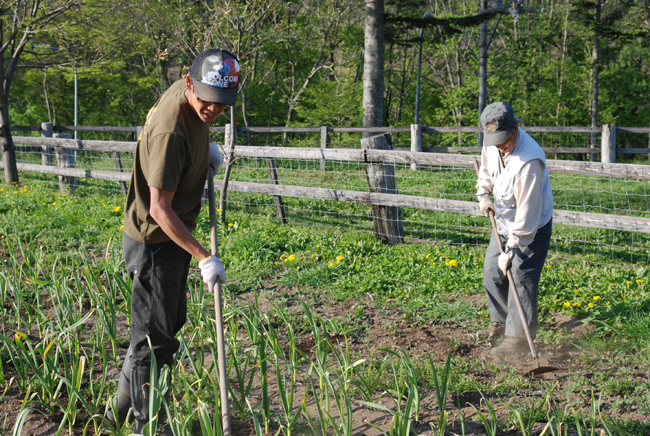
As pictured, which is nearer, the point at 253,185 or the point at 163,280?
the point at 163,280


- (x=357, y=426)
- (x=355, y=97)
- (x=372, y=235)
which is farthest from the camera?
(x=355, y=97)

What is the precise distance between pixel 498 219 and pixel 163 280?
2138 millimetres

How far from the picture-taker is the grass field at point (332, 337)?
2.58 metres

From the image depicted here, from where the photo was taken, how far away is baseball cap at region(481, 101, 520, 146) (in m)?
3.06

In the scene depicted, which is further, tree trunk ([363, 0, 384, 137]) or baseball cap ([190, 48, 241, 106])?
tree trunk ([363, 0, 384, 137])

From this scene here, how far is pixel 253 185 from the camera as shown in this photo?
6.85 metres

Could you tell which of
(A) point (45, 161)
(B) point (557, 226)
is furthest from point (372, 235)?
(A) point (45, 161)

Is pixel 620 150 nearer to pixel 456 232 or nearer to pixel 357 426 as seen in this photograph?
pixel 456 232

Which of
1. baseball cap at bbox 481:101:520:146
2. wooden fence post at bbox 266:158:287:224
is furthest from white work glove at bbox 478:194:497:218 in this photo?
wooden fence post at bbox 266:158:287:224

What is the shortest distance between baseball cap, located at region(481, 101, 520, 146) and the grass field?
125cm

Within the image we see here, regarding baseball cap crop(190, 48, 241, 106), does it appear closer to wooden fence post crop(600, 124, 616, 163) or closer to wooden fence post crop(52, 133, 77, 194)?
wooden fence post crop(52, 133, 77, 194)

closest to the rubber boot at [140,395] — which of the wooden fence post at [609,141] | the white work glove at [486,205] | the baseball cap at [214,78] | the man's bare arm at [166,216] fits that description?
the man's bare arm at [166,216]

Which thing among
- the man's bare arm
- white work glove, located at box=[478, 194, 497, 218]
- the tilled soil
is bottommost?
the tilled soil

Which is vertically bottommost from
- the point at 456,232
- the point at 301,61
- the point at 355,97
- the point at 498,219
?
the point at 456,232
